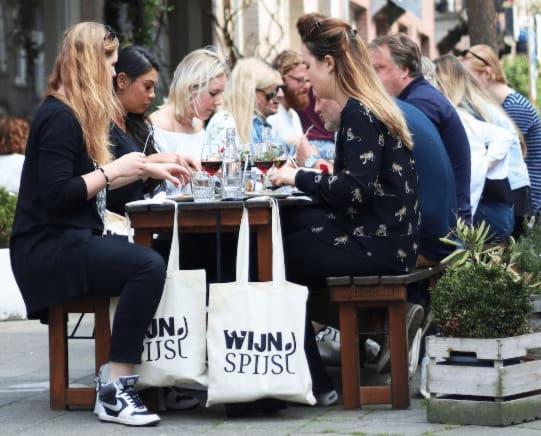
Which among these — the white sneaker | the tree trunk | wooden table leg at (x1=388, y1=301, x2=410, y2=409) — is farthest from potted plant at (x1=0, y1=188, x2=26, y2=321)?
the tree trunk

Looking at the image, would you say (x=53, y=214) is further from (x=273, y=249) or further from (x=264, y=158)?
(x=264, y=158)

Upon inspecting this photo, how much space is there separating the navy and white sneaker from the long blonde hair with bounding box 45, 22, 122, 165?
0.97m

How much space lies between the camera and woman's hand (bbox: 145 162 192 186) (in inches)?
246

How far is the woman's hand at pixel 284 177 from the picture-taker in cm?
644

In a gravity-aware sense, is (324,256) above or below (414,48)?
below

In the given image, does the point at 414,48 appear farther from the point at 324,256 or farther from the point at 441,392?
the point at 441,392

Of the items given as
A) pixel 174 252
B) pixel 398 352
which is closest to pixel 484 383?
pixel 398 352

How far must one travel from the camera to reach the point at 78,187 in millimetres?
6059

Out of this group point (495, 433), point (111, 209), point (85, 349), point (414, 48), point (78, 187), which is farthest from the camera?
point (85, 349)

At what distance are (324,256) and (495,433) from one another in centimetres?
119

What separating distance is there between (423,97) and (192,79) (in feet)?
4.54

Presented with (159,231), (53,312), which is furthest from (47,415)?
(159,231)

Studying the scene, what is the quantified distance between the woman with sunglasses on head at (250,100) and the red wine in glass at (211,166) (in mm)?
2409

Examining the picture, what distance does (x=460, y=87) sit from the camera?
882cm
